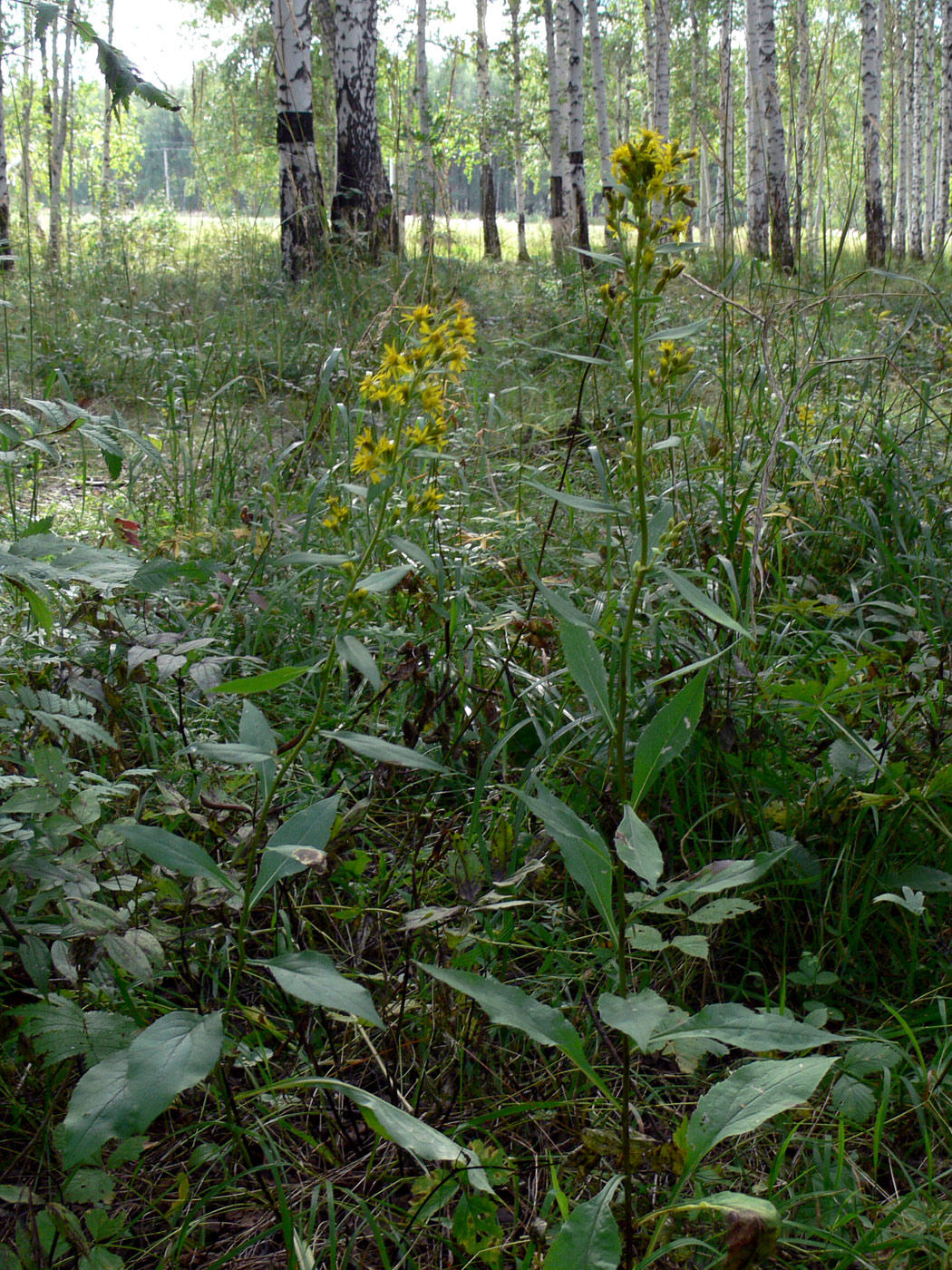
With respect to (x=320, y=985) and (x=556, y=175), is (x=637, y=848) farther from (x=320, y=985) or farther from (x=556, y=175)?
(x=556, y=175)

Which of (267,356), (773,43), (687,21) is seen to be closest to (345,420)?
(267,356)

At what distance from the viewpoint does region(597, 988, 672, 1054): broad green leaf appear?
2.49 ft

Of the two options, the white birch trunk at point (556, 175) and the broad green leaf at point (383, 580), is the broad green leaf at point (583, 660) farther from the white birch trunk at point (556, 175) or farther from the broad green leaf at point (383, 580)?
the white birch trunk at point (556, 175)

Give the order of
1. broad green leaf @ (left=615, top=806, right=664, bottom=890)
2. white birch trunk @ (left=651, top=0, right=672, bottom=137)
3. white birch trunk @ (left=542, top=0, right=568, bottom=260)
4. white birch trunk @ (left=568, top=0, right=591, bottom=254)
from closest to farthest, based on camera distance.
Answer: broad green leaf @ (left=615, top=806, right=664, bottom=890) < white birch trunk @ (left=568, top=0, right=591, bottom=254) < white birch trunk @ (left=542, top=0, right=568, bottom=260) < white birch trunk @ (left=651, top=0, right=672, bottom=137)

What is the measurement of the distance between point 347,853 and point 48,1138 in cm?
60

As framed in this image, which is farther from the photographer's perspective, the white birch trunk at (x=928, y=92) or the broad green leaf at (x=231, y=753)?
the white birch trunk at (x=928, y=92)

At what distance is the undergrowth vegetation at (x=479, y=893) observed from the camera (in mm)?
893

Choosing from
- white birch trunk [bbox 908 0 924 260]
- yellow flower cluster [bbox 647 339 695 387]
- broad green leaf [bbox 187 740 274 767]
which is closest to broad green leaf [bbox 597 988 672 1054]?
broad green leaf [bbox 187 740 274 767]

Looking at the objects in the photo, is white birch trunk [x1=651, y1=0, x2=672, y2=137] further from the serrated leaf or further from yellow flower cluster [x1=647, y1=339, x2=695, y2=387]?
the serrated leaf

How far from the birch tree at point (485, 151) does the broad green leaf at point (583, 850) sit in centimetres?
1571

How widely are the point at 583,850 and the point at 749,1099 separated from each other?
11.5 inches

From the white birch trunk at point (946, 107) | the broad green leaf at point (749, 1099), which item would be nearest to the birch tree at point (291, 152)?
the broad green leaf at point (749, 1099)

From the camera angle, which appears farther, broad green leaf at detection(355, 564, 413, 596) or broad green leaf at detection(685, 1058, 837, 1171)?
broad green leaf at detection(355, 564, 413, 596)

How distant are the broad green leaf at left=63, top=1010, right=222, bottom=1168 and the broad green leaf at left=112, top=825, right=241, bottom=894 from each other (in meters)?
0.15
